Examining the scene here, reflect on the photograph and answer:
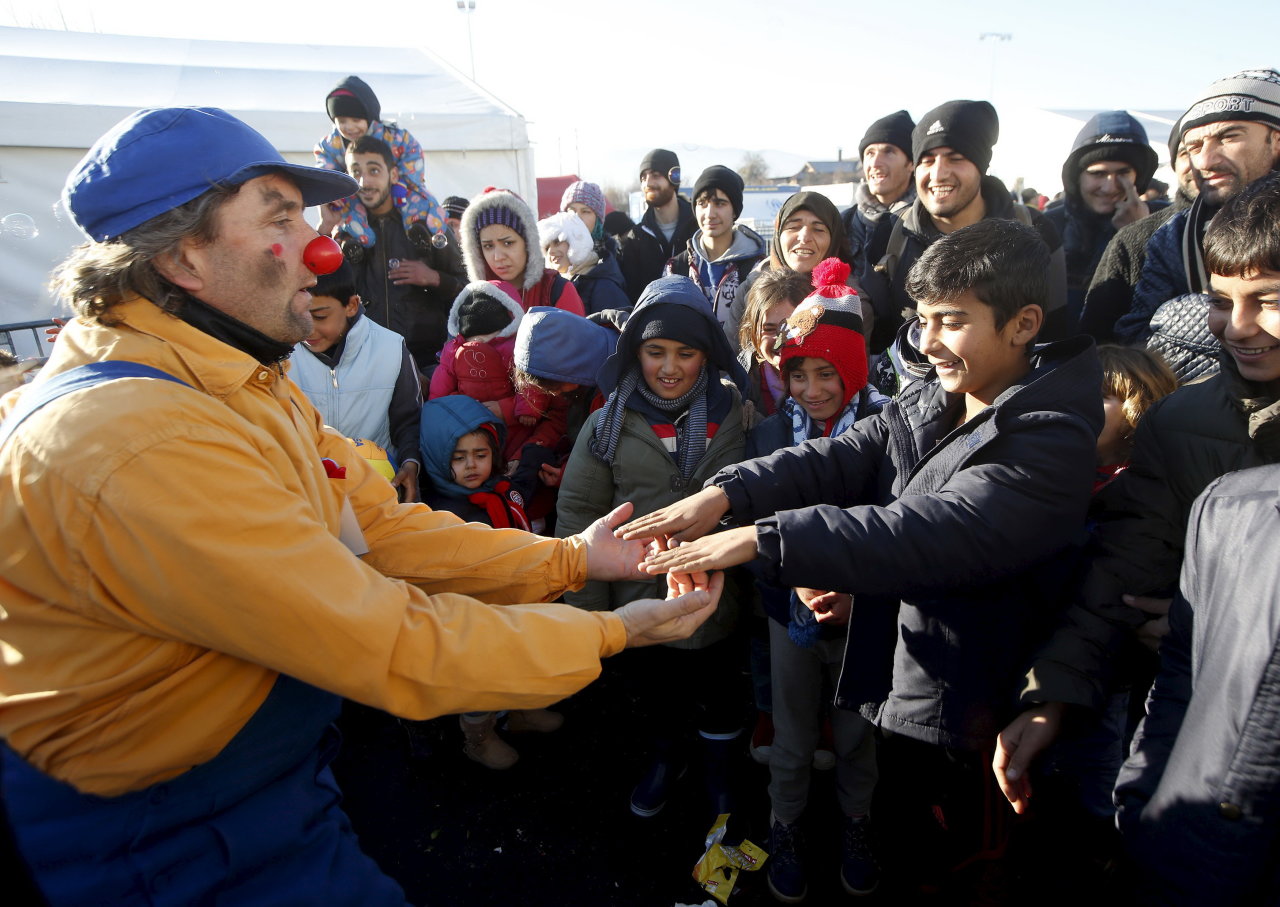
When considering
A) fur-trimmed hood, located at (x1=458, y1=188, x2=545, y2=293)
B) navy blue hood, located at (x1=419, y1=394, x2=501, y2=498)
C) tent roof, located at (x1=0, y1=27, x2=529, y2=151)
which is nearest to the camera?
navy blue hood, located at (x1=419, y1=394, x2=501, y2=498)

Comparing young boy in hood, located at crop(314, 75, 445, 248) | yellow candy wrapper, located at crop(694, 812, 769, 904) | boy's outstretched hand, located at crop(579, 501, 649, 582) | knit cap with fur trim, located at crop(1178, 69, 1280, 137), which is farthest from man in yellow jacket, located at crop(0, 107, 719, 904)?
young boy in hood, located at crop(314, 75, 445, 248)

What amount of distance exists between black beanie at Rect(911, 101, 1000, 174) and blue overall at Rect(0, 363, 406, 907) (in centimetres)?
340

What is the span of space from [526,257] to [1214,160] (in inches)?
138

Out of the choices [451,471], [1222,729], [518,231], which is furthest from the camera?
[518,231]

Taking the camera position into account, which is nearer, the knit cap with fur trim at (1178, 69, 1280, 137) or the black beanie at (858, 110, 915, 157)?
the knit cap with fur trim at (1178, 69, 1280, 137)

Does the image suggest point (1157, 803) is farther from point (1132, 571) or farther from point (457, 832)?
point (457, 832)

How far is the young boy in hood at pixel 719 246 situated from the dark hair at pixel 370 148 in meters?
2.08

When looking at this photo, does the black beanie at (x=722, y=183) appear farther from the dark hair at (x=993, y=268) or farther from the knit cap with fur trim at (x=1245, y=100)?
the dark hair at (x=993, y=268)

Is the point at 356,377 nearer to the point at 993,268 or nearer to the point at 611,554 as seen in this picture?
the point at 611,554

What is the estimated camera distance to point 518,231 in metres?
4.62

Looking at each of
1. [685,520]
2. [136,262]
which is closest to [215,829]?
[136,262]

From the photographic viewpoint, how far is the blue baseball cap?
153cm

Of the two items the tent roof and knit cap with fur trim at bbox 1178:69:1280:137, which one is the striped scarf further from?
the tent roof

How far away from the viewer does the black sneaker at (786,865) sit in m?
2.64
